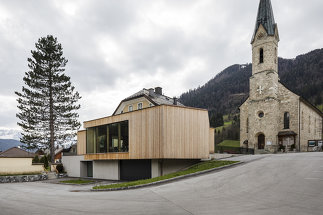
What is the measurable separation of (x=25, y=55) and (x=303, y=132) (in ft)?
131

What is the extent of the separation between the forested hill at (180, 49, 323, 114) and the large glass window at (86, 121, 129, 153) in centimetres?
8741

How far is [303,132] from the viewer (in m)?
36.8

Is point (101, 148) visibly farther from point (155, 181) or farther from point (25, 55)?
point (25, 55)

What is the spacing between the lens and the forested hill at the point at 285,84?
10199 centimetres

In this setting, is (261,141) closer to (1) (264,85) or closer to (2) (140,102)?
(1) (264,85)

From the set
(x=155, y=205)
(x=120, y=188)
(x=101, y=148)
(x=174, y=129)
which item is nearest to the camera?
(x=155, y=205)

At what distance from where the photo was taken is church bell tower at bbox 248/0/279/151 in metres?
35.6

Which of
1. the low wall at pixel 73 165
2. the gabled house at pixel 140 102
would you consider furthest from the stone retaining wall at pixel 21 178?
the gabled house at pixel 140 102

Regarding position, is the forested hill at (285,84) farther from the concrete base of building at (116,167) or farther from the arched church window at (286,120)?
the concrete base of building at (116,167)

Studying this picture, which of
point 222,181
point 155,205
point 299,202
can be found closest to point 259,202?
point 299,202

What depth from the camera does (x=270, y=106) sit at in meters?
35.8

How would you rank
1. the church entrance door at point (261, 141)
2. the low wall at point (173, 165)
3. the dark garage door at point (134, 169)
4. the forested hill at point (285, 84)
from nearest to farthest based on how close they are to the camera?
the low wall at point (173, 165) → the dark garage door at point (134, 169) → the church entrance door at point (261, 141) → the forested hill at point (285, 84)

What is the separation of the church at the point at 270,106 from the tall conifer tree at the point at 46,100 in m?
26.0

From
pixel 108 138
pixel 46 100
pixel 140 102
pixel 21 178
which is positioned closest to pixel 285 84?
pixel 140 102
